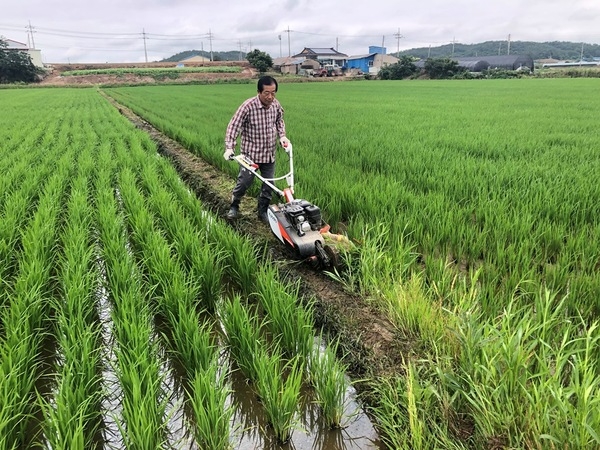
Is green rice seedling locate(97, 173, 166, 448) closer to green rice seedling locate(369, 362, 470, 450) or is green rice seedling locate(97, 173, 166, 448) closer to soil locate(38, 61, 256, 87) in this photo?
green rice seedling locate(369, 362, 470, 450)

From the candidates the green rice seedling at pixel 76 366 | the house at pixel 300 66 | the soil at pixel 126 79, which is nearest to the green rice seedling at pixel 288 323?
the green rice seedling at pixel 76 366

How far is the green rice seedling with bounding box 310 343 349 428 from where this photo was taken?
6.03 feet

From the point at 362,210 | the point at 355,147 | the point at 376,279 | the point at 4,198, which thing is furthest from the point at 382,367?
the point at 355,147

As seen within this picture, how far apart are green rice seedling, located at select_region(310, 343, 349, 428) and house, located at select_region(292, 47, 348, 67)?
66.3 m

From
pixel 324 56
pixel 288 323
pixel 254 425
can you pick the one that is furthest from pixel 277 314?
pixel 324 56

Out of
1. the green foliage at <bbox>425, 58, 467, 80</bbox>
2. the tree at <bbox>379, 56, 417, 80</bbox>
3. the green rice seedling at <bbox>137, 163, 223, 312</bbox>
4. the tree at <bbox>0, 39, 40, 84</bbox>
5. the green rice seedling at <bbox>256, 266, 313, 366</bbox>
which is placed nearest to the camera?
the green rice seedling at <bbox>256, 266, 313, 366</bbox>

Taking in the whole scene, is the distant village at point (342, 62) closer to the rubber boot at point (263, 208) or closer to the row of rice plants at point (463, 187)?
the row of rice plants at point (463, 187)

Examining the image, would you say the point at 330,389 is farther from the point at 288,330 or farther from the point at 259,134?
the point at 259,134

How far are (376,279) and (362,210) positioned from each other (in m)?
1.38

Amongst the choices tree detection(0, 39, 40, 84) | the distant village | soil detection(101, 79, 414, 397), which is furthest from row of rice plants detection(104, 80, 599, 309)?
the distant village

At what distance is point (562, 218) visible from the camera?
11.6 ft

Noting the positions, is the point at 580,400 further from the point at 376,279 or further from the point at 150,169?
the point at 150,169

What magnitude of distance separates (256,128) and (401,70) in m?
46.9

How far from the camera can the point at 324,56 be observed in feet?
214
